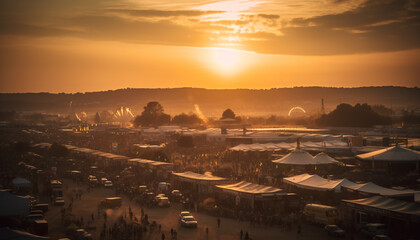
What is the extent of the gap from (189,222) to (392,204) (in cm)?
802

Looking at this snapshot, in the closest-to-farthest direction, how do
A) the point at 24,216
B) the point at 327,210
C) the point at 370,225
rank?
the point at 370,225
the point at 327,210
the point at 24,216

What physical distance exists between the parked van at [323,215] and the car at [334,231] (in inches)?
25.5

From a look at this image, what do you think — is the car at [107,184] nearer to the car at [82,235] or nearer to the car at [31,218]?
the car at [31,218]

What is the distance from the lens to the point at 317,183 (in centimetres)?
2573

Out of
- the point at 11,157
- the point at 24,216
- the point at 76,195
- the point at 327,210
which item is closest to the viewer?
the point at 327,210

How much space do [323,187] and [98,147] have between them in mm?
37413

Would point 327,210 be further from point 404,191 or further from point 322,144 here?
point 322,144

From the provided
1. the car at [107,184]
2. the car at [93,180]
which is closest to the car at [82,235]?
the car at [107,184]

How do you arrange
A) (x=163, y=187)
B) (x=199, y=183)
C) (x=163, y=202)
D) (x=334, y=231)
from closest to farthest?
(x=334, y=231)
(x=163, y=202)
(x=199, y=183)
(x=163, y=187)

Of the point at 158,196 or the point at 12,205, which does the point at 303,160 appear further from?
the point at 12,205

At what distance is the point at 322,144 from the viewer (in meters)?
44.0

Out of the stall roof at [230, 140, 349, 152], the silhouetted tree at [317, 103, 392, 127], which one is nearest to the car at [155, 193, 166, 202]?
the stall roof at [230, 140, 349, 152]

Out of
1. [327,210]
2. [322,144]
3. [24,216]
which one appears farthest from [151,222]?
[322,144]

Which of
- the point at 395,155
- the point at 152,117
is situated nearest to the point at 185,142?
the point at 395,155
